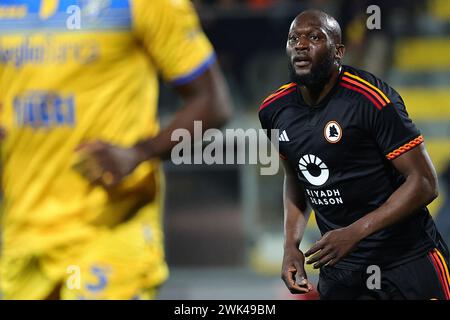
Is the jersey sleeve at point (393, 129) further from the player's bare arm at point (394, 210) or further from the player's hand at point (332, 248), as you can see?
the player's hand at point (332, 248)

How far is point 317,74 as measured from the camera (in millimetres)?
3566

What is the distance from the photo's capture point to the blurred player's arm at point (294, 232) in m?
3.61

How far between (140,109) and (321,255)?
0.95 meters

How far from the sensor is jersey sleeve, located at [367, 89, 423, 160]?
138 inches

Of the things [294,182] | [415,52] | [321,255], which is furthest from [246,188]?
[321,255]

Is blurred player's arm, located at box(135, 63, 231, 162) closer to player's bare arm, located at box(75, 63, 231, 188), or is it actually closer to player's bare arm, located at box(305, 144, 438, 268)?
player's bare arm, located at box(75, 63, 231, 188)

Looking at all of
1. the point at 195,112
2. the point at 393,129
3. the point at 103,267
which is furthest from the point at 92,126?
the point at 393,129

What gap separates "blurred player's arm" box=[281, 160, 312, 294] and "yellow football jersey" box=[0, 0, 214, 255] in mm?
576

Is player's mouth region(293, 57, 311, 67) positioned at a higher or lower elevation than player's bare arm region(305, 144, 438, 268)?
higher

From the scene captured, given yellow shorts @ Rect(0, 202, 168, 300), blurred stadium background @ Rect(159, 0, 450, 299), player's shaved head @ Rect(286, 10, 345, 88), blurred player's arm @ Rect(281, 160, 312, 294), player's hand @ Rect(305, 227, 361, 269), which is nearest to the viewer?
player's hand @ Rect(305, 227, 361, 269)

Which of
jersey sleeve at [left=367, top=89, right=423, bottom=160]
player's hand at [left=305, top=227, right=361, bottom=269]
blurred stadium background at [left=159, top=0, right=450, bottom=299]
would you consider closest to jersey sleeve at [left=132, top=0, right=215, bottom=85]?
jersey sleeve at [left=367, top=89, right=423, bottom=160]

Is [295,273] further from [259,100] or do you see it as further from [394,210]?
[259,100]

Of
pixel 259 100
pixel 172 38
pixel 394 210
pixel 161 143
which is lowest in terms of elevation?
pixel 394 210

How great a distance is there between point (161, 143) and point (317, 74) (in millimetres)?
659
